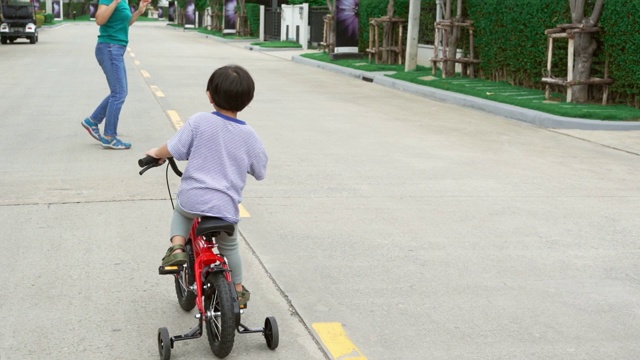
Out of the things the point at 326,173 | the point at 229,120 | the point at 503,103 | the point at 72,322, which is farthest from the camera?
the point at 503,103

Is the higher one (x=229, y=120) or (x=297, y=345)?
(x=229, y=120)

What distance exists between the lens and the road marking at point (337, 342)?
4441 millimetres

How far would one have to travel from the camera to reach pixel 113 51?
10.4 metres

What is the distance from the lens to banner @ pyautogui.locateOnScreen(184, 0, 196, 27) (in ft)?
286

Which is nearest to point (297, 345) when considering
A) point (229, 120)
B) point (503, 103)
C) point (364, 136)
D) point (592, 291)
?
point (229, 120)

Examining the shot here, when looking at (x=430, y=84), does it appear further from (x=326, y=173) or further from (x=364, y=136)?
(x=326, y=173)

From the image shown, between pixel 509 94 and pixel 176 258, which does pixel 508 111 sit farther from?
pixel 176 258

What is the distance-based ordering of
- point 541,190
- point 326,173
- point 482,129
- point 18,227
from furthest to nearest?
point 482,129 → point 326,173 → point 541,190 → point 18,227

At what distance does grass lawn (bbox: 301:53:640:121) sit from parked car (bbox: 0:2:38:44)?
66.2 feet

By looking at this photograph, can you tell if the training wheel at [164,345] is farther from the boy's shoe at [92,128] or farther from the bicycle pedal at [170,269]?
the boy's shoe at [92,128]

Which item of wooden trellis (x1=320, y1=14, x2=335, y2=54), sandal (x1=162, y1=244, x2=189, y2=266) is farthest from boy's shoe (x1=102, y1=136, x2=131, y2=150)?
wooden trellis (x1=320, y1=14, x2=335, y2=54)

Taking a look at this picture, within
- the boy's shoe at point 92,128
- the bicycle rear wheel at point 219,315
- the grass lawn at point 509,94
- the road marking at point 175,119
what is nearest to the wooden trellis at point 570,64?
the grass lawn at point 509,94

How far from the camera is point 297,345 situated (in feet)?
15.0

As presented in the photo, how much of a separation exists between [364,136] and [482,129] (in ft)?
7.18
